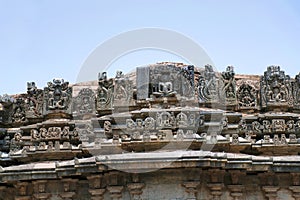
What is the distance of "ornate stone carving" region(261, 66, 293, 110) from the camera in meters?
15.2

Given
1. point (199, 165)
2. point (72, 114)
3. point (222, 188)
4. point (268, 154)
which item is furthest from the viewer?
point (72, 114)

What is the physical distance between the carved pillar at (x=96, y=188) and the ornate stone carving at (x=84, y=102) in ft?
7.52

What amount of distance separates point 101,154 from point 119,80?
2.13 metres

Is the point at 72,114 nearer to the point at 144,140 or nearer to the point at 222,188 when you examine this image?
the point at 144,140

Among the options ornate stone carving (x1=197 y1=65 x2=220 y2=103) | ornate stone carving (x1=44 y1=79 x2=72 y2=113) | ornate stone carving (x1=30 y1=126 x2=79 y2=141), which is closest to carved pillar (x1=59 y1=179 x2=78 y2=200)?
ornate stone carving (x1=30 y1=126 x2=79 y2=141)

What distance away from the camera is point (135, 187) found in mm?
13156

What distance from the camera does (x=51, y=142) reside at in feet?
48.9

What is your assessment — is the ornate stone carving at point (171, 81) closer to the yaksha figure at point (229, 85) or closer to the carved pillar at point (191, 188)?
the yaksha figure at point (229, 85)

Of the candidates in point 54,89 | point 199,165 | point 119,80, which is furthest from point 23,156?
point 199,165

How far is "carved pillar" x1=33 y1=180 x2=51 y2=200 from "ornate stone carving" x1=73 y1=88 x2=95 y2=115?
221cm

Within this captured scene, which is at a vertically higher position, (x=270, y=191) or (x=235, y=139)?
(x=235, y=139)

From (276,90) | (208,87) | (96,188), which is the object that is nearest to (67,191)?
(96,188)

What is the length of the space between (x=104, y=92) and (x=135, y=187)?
313 centimetres

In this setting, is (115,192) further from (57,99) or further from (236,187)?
(57,99)
